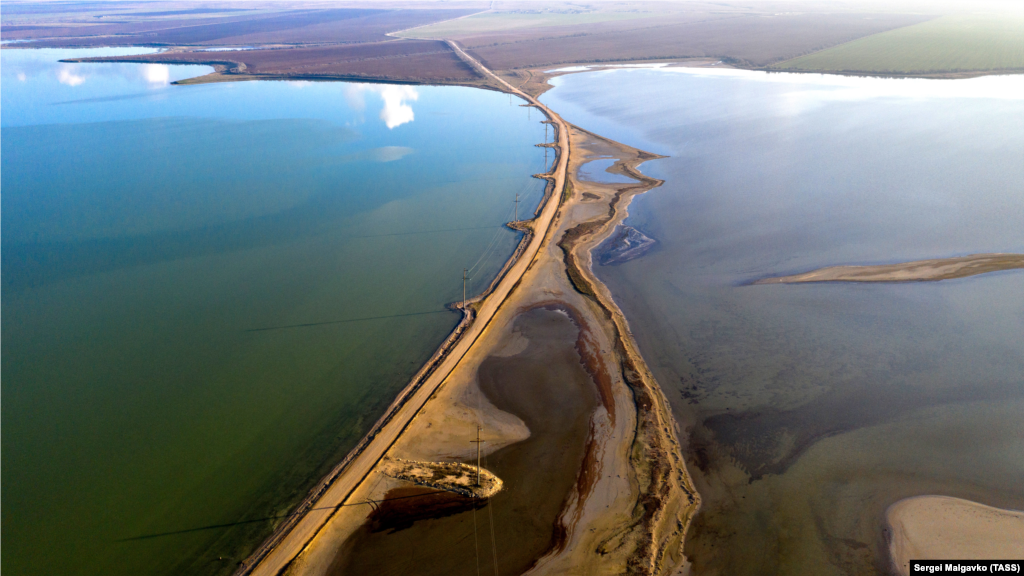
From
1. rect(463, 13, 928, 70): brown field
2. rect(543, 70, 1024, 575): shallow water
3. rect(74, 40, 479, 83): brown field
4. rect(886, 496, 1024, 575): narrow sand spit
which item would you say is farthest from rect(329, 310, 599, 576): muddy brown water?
rect(463, 13, 928, 70): brown field

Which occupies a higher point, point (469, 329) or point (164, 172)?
point (164, 172)

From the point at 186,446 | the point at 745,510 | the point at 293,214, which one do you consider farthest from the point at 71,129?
the point at 745,510

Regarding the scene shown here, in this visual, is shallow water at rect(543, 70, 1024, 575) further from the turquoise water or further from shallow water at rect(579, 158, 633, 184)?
A: the turquoise water

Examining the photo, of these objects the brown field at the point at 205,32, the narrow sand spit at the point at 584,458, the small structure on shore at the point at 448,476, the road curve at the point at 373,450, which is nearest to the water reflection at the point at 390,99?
the road curve at the point at 373,450

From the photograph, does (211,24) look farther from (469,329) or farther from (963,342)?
(963,342)

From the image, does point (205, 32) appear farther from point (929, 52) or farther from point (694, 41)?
point (929, 52)
